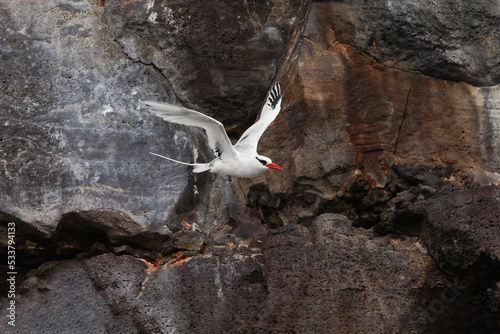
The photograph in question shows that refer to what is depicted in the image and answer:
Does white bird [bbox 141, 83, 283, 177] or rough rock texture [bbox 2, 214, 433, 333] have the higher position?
white bird [bbox 141, 83, 283, 177]

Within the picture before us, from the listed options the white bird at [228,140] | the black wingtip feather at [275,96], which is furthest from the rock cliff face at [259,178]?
the white bird at [228,140]

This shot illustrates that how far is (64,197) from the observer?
768 centimetres

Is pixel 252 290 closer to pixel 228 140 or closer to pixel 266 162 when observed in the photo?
pixel 266 162

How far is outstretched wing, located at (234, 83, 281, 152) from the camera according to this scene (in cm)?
803

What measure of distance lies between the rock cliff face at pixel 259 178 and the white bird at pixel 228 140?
15.5 inches

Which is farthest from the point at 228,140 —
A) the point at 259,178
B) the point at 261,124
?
the point at 259,178

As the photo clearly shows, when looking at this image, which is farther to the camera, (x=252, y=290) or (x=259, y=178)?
(x=259, y=178)

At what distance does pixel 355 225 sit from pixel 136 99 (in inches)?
128

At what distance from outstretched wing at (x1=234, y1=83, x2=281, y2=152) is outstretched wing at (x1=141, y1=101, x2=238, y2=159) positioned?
342mm

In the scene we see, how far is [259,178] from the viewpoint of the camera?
848 centimetres

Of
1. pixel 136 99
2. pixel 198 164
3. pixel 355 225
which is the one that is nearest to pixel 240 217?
pixel 198 164

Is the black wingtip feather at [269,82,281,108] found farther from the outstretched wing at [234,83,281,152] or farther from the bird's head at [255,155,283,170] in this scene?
the bird's head at [255,155,283,170]

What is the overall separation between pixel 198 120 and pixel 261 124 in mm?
1025

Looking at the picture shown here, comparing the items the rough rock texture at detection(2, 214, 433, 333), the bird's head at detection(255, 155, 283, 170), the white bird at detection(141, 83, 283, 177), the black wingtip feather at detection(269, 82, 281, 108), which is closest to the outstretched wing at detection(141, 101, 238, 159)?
the white bird at detection(141, 83, 283, 177)
